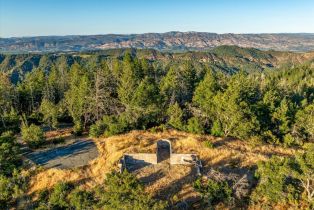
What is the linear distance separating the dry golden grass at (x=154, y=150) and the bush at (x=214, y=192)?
7.95 feet

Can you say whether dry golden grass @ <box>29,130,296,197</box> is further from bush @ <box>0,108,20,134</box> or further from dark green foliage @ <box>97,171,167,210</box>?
bush @ <box>0,108,20,134</box>

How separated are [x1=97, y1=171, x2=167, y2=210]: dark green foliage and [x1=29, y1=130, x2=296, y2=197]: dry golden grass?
5.58 m

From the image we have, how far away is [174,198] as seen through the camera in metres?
26.8

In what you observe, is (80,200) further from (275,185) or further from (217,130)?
(217,130)

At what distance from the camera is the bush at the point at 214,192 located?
26.0 m

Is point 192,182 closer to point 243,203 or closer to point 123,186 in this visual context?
point 243,203

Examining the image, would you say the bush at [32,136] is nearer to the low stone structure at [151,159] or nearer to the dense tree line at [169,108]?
the dense tree line at [169,108]

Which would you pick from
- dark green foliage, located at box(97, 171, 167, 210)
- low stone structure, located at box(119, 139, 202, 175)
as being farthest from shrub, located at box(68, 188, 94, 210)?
low stone structure, located at box(119, 139, 202, 175)

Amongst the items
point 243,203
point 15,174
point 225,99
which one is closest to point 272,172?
point 243,203

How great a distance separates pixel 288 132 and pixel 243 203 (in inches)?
878

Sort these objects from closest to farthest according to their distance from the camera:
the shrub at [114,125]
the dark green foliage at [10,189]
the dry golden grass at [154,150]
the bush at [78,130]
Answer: the dark green foliage at [10,189] → the dry golden grass at [154,150] → the shrub at [114,125] → the bush at [78,130]

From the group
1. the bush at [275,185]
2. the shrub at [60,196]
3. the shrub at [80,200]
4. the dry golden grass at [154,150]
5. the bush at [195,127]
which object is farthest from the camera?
the bush at [195,127]

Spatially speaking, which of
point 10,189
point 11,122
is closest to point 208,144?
point 10,189

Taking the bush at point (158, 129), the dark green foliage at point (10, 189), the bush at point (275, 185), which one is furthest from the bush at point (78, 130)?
the bush at point (275, 185)
